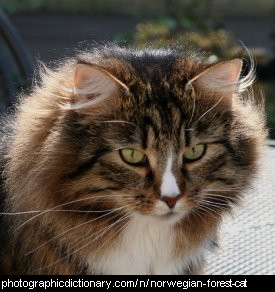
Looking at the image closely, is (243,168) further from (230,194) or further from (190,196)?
(190,196)

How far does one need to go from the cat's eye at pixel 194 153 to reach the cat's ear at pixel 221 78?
19 cm

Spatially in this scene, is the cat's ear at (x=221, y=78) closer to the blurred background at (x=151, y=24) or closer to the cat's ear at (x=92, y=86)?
the cat's ear at (x=92, y=86)

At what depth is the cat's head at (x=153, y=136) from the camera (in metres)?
1.87

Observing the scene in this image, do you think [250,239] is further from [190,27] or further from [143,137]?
[190,27]

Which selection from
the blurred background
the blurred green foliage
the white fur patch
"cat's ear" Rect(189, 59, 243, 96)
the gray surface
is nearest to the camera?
the white fur patch

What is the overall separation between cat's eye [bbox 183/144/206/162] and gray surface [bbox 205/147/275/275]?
28 cm

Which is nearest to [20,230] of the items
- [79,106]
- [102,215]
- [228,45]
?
[102,215]

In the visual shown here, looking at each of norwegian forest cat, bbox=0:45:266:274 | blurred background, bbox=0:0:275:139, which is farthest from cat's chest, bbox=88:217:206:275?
blurred background, bbox=0:0:275:139

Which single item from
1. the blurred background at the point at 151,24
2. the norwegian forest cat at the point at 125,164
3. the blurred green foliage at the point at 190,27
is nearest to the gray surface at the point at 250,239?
the norwegian forest cat at the point at 125,164

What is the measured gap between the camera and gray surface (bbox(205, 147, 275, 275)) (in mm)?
2225

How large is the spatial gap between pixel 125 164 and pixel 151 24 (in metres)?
4.16

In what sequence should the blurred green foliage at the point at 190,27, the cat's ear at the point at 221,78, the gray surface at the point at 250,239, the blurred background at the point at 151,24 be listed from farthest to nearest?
the blurred background at the point at 151,24, the blurred green foliage at the point at 190,27, the gray surface at the point at 250,239, the cat's ear at the point at 221,78

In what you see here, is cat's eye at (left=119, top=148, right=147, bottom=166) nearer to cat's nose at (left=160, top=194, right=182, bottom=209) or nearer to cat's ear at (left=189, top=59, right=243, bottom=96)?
cat's nose at (left=160, top=194, right=182, bottom=209)
